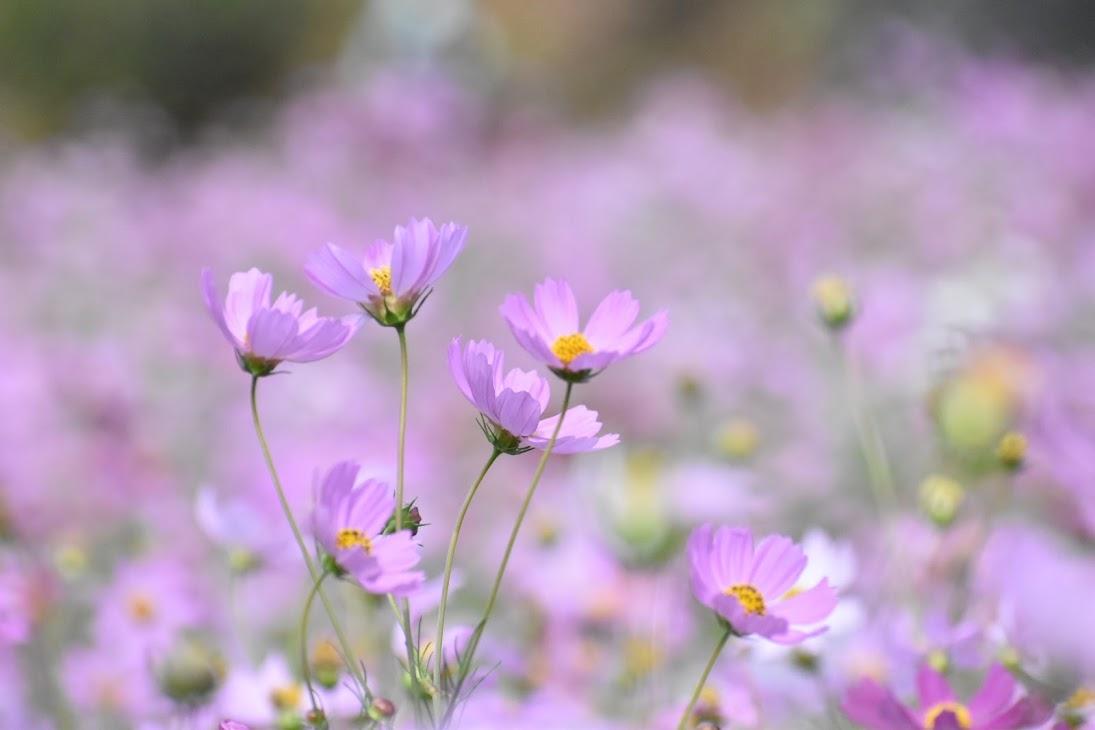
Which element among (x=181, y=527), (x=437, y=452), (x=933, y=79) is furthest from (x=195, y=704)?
(x=933, y=79)

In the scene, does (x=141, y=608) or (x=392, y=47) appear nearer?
(x=141, y=608)

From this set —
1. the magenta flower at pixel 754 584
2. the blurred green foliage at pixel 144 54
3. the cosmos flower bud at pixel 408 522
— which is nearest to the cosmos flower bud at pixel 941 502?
the magenta flower at pixel 754 584

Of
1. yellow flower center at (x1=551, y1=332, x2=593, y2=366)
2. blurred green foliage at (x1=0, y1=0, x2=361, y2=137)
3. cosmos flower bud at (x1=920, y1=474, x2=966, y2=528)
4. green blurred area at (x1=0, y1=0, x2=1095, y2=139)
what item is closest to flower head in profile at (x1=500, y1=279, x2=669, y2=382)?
yellow flower center at (x1=551, y1=332, x2=593, y2=366)

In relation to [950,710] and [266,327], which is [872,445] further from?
[266,327]

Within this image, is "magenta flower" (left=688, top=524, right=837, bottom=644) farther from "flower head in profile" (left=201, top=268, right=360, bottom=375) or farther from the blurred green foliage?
the blurred green foliage

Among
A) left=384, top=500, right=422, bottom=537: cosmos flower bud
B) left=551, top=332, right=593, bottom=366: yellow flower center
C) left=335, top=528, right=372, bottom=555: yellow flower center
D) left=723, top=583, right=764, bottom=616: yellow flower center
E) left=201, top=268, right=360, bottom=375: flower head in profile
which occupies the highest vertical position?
left=201, top=268, right=360, bottom=375: flower head in profile

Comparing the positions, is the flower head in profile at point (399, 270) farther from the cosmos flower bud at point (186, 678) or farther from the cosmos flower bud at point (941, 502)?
the cosmos flower bud at point (941, 502)

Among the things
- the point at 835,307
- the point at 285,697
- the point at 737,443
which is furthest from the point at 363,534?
the point at 737,443
